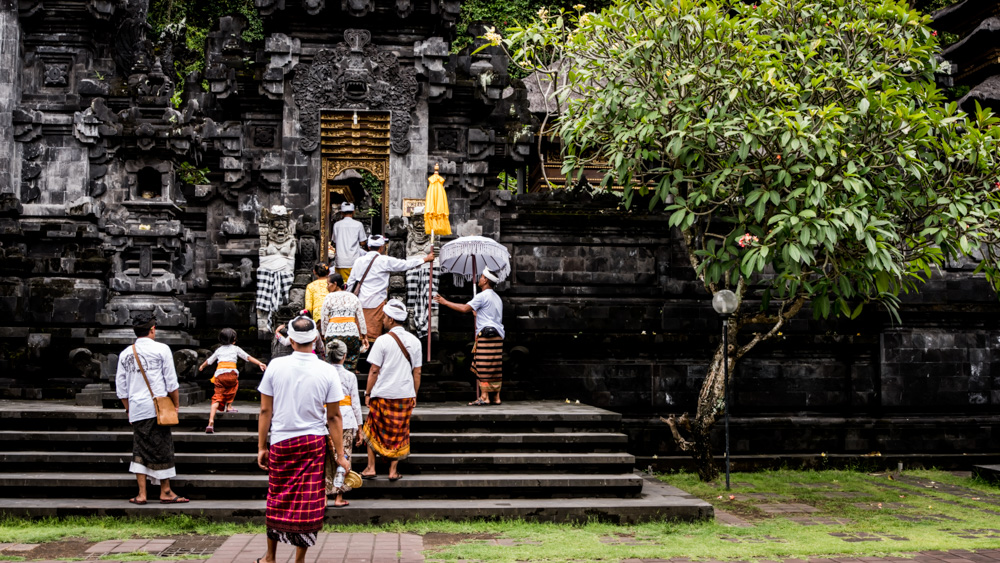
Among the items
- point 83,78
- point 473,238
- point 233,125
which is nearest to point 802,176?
point 473,238

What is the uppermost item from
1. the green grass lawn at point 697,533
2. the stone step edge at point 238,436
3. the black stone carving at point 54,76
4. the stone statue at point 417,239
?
the black stone carving at point 54,76

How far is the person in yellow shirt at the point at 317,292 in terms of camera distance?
11867 millimetres

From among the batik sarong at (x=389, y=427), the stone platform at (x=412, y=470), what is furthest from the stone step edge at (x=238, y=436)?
the batik sarong at (x=389, y=427)

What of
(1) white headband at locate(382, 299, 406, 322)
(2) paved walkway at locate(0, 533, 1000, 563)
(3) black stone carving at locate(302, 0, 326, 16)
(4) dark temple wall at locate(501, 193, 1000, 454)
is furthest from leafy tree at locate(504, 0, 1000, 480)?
(3) black stone carving at locate(302, 0, 326, 16)

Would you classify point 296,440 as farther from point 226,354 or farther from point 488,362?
point 488,362

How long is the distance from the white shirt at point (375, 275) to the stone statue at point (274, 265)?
1.95m

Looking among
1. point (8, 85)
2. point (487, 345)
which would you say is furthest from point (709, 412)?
point (8, 85)

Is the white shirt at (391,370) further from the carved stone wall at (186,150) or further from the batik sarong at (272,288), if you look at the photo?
the batik sarong at (272,288)

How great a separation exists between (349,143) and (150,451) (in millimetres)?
9204

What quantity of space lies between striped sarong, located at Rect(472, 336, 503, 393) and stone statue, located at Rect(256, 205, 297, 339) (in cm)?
346

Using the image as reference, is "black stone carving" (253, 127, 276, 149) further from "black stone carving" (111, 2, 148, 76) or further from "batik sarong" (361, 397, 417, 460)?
"batik sarong" (361, 397, 417, 460)

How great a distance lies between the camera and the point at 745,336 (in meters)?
14.5

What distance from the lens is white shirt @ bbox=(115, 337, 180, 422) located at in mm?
8578

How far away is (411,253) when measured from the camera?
45.1ft
